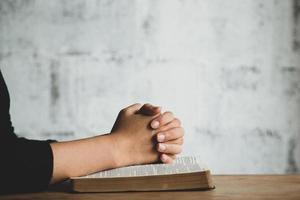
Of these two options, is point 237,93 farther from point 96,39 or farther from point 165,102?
point 96,39

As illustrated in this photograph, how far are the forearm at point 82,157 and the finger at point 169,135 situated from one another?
0.11 m

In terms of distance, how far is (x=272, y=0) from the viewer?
6.29 ft

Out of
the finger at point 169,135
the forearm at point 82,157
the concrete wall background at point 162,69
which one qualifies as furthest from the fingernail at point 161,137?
the concrete wall background at point 162,69

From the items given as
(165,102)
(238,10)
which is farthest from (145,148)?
(238,10)

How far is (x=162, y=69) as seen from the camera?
6.30ft

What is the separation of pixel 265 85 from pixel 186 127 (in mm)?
354

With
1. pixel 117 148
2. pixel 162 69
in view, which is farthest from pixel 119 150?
pixel 162 69

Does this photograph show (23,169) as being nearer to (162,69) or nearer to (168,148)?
(168,148)

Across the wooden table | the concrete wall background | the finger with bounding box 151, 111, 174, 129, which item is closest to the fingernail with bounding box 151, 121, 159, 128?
the finger with bounding box 151, 111, 174, 129

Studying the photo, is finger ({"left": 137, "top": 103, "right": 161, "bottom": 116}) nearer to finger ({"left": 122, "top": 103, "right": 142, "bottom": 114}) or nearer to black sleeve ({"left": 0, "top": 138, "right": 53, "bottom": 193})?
finger ({"left": 122, "top": 103, "right": 142, "bottom": 114})

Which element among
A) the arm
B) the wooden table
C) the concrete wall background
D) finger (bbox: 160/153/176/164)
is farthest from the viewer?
the concrete wall background

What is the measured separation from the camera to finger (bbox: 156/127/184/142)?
95 centimetres

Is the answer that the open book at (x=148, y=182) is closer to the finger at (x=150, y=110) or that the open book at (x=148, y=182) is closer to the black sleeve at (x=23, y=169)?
the black sleeve at (x=23, y=169)

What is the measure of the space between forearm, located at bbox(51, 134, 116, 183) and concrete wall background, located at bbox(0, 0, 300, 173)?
1061 millimetres
